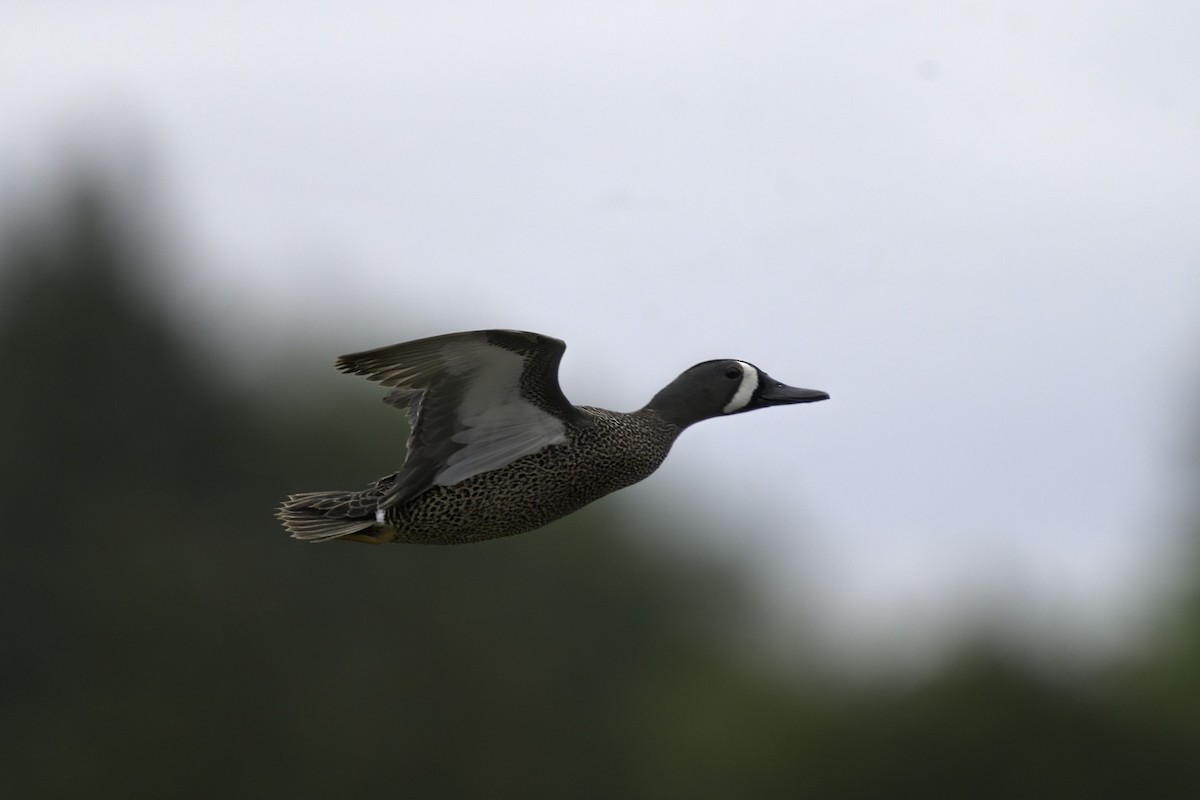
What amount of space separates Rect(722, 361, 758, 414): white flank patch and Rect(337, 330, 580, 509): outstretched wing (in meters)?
1.07

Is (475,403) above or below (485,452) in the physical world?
above

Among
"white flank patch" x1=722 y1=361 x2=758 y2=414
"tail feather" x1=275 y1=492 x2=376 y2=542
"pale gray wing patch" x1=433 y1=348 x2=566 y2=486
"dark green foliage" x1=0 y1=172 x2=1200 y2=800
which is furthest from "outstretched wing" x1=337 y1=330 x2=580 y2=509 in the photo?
"dark green foliage" x1=0 y1=172 x2=1200 y2=800

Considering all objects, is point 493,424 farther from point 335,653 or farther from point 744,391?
point 335,653

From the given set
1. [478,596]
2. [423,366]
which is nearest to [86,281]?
[478,596]

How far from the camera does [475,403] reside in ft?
29.8

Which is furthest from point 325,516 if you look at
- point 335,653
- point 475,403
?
point 335,653

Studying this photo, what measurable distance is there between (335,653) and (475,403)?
24165mm

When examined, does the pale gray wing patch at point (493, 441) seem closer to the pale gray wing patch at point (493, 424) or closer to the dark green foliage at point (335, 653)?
the pale gray wing patch at point (493, 424)

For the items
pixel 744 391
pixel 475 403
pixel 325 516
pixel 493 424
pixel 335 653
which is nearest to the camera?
pixel 475 403

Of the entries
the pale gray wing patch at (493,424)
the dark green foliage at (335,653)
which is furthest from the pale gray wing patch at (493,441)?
the dark green foliage at (335,653)

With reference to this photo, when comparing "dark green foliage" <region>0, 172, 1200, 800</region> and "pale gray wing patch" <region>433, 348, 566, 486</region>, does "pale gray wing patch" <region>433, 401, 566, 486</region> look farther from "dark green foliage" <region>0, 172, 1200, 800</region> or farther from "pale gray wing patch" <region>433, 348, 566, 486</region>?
"dark green foliage" <region>0, 172, 1200, 800</region>

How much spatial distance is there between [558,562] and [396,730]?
57.6 feet

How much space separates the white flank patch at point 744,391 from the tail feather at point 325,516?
1.98 m

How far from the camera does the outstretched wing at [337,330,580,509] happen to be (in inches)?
347
